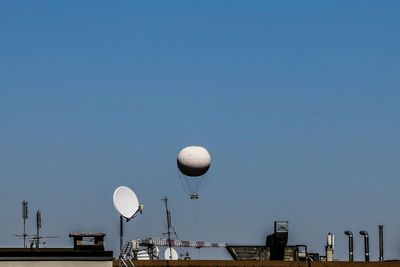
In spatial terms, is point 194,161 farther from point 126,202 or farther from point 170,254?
point 126,202

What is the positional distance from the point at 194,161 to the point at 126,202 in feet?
46.7

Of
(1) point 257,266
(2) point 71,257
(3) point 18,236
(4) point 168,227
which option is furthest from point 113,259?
(4) point 168,227

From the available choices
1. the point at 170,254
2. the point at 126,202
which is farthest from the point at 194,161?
the point at 126,202

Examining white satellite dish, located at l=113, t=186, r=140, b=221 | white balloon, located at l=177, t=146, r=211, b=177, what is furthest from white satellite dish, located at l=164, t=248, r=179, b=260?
white satellite dish, located at l=113, t=186, r=140, b=221

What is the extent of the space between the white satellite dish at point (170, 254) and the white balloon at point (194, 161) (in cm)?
475

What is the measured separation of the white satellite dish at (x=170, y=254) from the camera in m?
88.9

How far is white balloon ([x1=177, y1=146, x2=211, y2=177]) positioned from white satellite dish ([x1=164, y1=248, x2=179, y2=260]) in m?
4.75

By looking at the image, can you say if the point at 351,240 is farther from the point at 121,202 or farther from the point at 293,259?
the point at 121,202

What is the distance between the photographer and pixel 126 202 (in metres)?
77.2

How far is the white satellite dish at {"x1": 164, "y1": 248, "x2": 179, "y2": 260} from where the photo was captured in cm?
8889

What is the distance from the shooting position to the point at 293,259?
8619 centimetres

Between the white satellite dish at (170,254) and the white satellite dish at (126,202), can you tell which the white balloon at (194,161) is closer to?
the white satellite dish at (170,254)

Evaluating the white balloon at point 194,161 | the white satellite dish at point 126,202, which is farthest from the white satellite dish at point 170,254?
the white satellite dish at point 126,202

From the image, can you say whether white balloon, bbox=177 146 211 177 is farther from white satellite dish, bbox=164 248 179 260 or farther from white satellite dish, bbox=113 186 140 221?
white satellite dish, bbox=113 186 140 221
